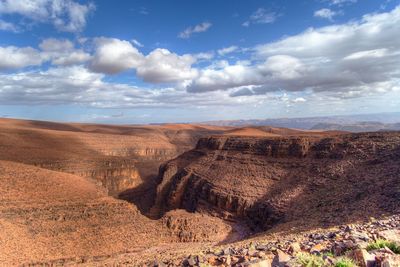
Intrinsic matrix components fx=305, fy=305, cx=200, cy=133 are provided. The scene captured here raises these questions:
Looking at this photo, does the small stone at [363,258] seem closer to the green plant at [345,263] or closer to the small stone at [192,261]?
the green plant at [345,263]

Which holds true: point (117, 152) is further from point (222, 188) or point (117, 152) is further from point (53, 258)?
point (53, 258)

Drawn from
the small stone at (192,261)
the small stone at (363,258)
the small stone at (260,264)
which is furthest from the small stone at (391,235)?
the small stone at (192,261)

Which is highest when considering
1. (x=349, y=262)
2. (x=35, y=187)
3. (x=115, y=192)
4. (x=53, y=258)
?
(x=349, y=262)

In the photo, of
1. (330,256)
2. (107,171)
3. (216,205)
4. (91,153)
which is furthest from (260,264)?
(91,153)

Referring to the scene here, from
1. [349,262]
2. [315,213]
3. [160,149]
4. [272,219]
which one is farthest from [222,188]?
[160,149]

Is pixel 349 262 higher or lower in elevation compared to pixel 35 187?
higher

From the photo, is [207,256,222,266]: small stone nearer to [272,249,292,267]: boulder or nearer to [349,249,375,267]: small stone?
[272,249,292,267]: boulder

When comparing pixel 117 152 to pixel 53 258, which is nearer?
pixel 53 258
